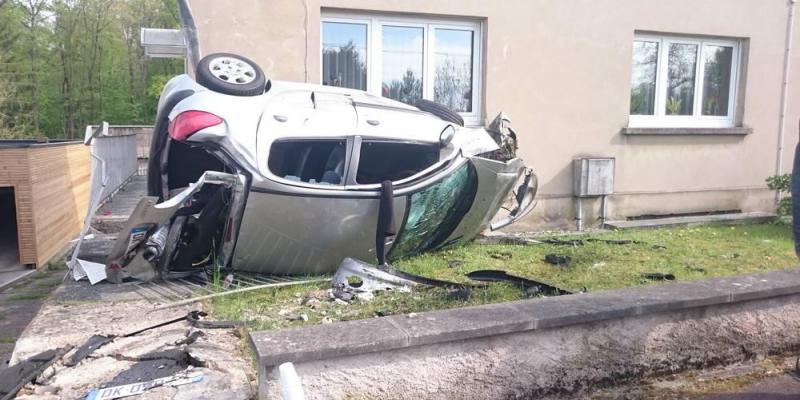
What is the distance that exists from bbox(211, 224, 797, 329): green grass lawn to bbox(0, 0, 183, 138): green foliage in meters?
27.4

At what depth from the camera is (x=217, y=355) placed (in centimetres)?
340

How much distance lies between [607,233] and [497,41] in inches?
119

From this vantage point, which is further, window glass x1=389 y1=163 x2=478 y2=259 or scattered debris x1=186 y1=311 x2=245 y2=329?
window glass x1=389 y1=163 x2=478 y2=259

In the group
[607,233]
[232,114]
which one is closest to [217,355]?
[232,114]

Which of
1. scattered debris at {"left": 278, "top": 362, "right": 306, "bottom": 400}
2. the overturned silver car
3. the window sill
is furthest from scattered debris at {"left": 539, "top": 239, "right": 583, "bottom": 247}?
scattered debris at {"left": 278, "top": 362, "right": 306, "bottom": 400}

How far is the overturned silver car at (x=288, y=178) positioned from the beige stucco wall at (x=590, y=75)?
1.80m

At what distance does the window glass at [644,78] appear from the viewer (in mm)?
9078

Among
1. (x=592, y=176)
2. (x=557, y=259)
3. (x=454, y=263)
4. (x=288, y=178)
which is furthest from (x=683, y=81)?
(x=288, y=178)

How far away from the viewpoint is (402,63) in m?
7.99

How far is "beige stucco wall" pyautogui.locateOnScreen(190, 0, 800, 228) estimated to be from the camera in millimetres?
7168

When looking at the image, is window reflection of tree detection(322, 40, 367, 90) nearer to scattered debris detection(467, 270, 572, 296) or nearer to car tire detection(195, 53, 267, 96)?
car tire detection(195, 53, 267, 96)

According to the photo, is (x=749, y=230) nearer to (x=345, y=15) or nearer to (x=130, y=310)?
(x=345, y=15)

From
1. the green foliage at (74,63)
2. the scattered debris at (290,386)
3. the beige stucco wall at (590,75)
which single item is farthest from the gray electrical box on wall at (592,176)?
the green foliage at (74,63)

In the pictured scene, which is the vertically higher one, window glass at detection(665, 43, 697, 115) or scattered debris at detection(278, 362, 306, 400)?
window glass at detection(665, 43, 697, 115)
